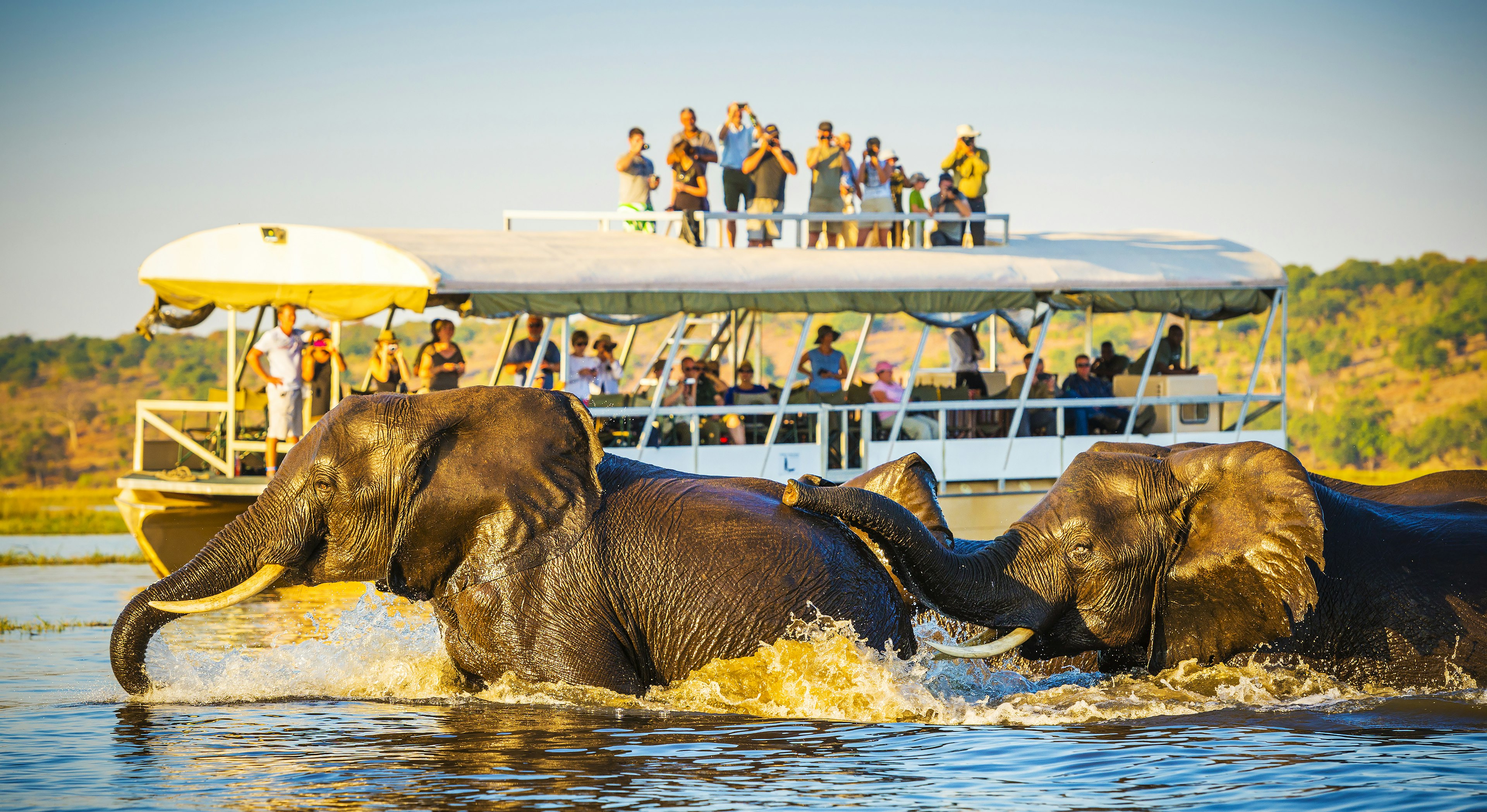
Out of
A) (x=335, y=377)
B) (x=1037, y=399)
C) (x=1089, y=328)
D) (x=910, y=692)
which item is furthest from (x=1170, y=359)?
(x=910, y=692)

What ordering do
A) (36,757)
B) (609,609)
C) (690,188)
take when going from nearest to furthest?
(36,757), (609,609), (690,188)

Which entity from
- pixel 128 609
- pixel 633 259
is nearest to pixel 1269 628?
pixel 128 609

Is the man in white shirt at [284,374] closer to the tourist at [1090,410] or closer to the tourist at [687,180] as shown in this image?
the tourist at [687,180]

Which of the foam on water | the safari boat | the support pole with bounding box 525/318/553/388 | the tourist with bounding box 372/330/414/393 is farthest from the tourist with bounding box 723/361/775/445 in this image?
the foam on water

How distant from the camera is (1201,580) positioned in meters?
6.77

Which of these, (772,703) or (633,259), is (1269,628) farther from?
(633,259)

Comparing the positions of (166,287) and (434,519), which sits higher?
(166,287)

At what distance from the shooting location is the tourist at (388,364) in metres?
15.9

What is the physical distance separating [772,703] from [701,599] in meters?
0.58

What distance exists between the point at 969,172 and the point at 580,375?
559 cm

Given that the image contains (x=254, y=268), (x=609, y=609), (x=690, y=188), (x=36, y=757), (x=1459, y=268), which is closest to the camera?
(x=36, y=757)

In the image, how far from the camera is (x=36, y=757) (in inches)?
254

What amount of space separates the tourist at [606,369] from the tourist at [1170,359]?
19.9 feet

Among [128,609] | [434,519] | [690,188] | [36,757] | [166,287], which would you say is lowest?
[36,757]
